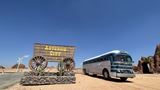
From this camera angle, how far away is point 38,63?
19328 mm

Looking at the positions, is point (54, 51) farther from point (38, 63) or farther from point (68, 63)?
point (38, 63)

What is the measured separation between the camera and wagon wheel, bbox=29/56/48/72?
19.0m

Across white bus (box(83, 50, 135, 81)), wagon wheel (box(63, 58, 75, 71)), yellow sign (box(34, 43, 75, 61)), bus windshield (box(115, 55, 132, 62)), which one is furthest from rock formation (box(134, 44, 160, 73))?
yellow sign (box(34, 43, 75, 61))

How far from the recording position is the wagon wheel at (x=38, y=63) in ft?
62.2

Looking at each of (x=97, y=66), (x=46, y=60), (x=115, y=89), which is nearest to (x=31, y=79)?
(x=46, y=60)

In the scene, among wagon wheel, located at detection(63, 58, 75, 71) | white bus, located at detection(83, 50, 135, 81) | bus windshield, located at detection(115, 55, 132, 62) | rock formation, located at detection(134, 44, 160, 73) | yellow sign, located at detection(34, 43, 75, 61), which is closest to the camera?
white bus, located at detection(83, 50, 135, 81)

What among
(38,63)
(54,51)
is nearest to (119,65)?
(54,51)

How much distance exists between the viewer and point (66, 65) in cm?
2061

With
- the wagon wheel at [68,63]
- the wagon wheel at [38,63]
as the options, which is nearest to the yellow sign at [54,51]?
the wagon wheel at [68,63]

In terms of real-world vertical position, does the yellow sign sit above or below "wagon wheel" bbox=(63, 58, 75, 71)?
above

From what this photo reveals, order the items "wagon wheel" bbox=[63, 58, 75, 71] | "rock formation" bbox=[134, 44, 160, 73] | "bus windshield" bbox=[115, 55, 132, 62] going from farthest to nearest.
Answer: "rock formation" bbox=[134, 44, 160, 73] → "bus windshield" bbox=[115, 55, 132, 62] → "wagon wheel" bbox=[63, 58, 75, 71]

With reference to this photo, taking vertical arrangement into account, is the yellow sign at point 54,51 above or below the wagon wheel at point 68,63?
above

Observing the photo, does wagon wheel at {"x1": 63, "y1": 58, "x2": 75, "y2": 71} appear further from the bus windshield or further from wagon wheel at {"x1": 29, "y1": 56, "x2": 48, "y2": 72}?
the bus windshield

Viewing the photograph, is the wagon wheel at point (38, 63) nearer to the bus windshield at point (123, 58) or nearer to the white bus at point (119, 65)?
the white bus at point (119, 65)
